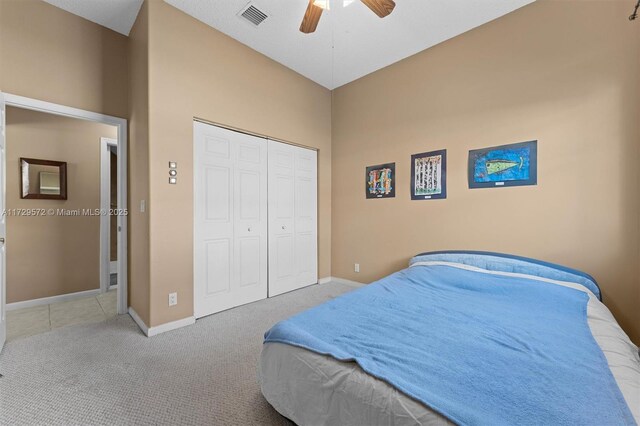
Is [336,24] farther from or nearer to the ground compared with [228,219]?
farther from the ground

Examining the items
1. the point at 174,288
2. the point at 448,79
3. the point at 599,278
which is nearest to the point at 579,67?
the point at 448,79

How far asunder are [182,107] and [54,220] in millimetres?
2453

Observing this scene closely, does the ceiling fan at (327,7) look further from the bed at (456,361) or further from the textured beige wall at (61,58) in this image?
the textured beige wall at (61,58)

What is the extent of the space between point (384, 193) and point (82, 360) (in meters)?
3.35

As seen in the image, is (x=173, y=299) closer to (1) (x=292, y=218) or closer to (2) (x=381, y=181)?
(1) (x=292, y=218)

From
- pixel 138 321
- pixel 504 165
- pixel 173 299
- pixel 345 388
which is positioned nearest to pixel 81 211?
pixel 138 321

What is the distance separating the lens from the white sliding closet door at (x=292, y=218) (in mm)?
3443

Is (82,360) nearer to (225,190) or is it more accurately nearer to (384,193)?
(225,190)

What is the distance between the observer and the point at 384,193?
11.4ft

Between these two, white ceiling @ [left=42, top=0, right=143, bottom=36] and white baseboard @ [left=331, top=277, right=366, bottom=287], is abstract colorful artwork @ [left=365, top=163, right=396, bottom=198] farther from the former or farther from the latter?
white ceiling @ [left=42, top=0, right=143, bottom=36]

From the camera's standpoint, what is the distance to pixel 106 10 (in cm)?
254

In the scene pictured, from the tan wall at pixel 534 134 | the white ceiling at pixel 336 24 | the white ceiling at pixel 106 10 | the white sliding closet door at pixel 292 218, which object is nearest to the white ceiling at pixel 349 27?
the white ceiling at pixel 336 24

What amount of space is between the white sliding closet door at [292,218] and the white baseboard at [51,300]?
8.15 ft

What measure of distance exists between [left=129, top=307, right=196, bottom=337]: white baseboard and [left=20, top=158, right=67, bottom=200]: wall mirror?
6.60ft
